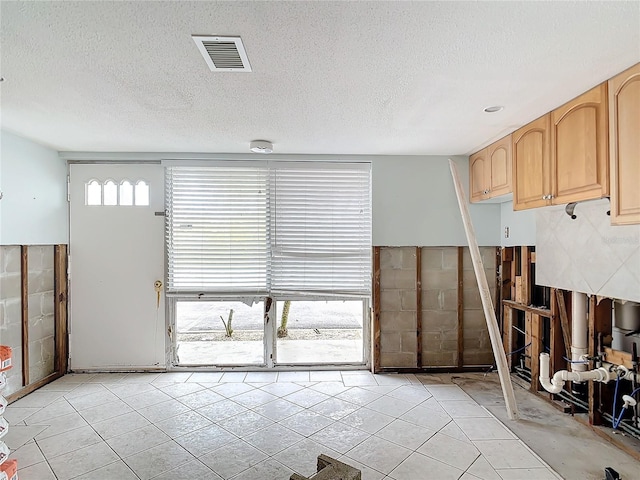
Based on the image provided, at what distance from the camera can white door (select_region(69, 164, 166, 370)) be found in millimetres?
3793

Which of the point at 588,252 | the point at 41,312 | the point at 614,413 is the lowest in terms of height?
the point at 614,413

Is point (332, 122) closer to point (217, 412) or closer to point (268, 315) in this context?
point (268, 315)

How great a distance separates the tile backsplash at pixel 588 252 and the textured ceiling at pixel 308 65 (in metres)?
0.84

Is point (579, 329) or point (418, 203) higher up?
point (418, 203)

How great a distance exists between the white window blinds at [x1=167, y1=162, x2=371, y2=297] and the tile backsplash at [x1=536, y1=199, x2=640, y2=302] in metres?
1.62

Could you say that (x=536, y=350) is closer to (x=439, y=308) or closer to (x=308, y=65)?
(x=439, y=308)

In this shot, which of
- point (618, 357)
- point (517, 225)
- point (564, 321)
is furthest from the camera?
point (517, 225)

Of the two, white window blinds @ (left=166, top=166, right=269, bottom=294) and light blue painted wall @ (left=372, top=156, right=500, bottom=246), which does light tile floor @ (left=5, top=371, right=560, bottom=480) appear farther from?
light blue painted wall @ (left=372, top=156, right=500, bottom=246)

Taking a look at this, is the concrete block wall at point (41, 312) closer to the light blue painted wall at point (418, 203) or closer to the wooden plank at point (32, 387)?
the wooden plank at point (32, 387)

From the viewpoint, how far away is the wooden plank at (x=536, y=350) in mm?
3254

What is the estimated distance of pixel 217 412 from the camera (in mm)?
2926

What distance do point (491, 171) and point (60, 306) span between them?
14.4 ft

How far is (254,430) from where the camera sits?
8.70ft

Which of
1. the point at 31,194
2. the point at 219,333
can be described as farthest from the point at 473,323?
the point at 31,194
